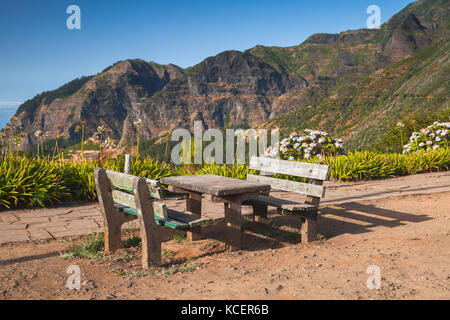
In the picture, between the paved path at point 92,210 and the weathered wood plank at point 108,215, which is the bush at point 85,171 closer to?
the paved path at point 92,210

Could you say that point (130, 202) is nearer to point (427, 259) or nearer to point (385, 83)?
point (427, 259)

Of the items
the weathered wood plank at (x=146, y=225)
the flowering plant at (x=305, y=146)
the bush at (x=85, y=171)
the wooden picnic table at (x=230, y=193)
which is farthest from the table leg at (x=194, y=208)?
the flowering plant at (x=305, y=146)

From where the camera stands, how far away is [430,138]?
1152cm

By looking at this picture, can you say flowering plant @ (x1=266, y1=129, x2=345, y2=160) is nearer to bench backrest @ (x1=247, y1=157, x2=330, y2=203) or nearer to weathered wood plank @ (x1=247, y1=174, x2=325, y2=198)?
bench backrest @ (x1=247, y1=157, x2=330, y2=203)

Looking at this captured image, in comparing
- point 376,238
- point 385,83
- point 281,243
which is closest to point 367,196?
point 376,238

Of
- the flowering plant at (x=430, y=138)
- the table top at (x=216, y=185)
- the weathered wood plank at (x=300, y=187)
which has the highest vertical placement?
the flowering plant at (x=430, y=138)

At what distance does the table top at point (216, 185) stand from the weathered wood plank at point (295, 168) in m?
0.53

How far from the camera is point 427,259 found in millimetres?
3645

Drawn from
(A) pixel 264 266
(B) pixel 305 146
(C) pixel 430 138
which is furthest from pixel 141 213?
(C) pixel 430 138

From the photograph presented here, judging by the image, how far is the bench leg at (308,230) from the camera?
4.41m

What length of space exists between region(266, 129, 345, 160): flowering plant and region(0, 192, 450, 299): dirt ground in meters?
4.84

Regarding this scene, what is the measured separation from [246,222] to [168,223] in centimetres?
188

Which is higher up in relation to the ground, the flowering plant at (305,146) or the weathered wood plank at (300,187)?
the flowering plant at (305,146)

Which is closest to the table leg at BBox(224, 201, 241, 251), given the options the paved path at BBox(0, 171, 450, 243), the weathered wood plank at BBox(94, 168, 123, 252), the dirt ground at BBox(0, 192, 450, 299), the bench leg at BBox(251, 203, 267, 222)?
the dirt ground at BBox(0, 192, 450, 299)
